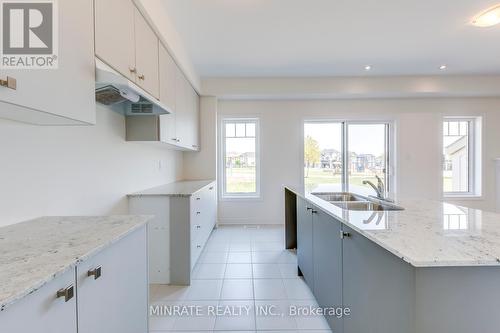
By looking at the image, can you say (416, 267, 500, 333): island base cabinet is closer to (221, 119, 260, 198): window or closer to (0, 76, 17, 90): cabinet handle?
(0, 76, 17, 90): cabinet handle

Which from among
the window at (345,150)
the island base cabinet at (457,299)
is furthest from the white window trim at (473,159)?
the island base cabinet at (457,299)

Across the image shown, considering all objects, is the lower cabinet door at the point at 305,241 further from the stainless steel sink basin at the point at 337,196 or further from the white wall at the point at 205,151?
the white wall at the point at 205,151

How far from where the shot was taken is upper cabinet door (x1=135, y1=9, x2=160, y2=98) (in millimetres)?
1851

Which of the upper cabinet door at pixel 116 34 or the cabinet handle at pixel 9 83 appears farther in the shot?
the upper cabinet door at pixel 116 34

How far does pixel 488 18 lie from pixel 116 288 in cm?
389

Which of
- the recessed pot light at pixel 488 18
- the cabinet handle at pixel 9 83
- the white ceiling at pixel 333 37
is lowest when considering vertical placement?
the cabinet handle at pixel 9 83

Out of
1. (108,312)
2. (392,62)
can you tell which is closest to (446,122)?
(392,62)

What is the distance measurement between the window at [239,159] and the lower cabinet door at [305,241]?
232 centimetres

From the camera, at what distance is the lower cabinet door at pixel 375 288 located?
921 mm

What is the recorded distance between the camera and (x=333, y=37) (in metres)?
2.94

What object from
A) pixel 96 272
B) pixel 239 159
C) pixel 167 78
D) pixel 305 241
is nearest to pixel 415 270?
pixel 96 272

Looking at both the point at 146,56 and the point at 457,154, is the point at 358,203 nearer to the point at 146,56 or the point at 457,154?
the point at 146,56

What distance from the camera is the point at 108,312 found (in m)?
1.01

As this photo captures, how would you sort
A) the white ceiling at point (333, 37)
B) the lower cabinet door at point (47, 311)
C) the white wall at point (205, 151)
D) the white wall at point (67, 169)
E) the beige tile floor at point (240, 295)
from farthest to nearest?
the white wall at point (205, 151), the white ceiling at point (333, 37), the beige tile floor at point (240, 295), the white wall at point (67, 169), the lower cabinet door at point (47, 311)
